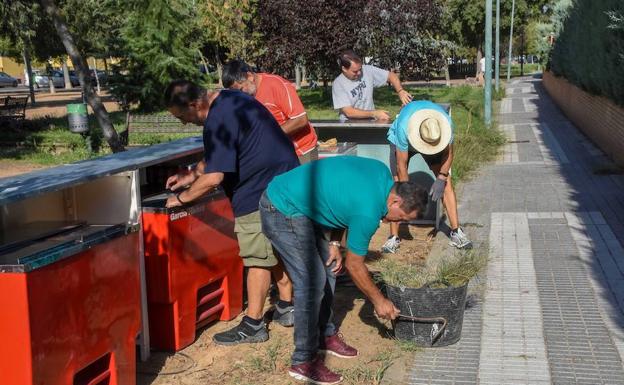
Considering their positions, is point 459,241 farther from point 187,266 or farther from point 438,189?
point 187,266

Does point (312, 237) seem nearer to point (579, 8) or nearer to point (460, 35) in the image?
point (579, 8)

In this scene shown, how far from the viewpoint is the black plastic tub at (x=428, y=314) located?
4.66 m

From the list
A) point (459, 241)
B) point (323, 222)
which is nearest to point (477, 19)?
point (459, 241)

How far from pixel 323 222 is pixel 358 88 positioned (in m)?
3.91

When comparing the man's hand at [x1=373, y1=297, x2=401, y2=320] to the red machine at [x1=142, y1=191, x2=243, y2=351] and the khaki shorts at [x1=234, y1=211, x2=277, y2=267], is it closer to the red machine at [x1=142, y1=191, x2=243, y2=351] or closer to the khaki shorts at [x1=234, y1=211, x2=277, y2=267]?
the khaki shorts at [x1=234, y1=211, x2=277, y2=267]

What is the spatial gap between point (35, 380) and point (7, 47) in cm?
5378

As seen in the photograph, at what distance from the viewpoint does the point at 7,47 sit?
51844 mm

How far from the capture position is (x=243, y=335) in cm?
499

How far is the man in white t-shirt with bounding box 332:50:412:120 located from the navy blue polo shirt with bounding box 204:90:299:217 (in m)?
2.95

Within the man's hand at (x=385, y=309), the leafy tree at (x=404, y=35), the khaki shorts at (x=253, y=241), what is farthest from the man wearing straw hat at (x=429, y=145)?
the leafy tree at (x=404, y=35)

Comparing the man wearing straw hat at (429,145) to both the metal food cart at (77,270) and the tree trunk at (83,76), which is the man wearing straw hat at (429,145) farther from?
the tree trunk at (83,76)

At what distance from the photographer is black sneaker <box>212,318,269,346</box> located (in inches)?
196

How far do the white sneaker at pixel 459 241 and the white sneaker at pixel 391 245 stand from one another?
1.80 ft

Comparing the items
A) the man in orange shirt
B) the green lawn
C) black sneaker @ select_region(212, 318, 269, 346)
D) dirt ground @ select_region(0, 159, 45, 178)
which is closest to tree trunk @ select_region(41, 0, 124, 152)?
dirt ground @ select_region(0, 159, 45, 178)
